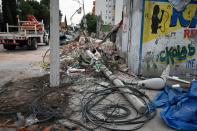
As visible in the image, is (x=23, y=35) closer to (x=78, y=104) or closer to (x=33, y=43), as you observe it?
(x=33, y=43)

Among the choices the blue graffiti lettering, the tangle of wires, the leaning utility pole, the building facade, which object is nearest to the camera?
the tangle of wires

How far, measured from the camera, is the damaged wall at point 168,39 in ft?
27.6

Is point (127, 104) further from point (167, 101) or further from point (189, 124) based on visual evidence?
point (189, 124)

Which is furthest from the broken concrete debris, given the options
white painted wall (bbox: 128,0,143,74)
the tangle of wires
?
white painted wall (bbox: 128,0,143,74)

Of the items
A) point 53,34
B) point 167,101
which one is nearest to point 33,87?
point 53,34

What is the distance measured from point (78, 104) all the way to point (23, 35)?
13301 millimetres

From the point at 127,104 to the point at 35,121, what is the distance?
87.6 inches

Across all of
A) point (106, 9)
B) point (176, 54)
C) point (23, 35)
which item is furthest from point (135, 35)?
point (106, 9)

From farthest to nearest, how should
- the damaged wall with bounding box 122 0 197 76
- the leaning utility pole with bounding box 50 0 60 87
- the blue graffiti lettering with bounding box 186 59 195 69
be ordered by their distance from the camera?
1. the blue graffiti lettering with bounding box 186 59 195 69
2. the damaged wall with bounding box 122 0 197 76
3. the leaning utility pole with bounding box 50 0 60 87

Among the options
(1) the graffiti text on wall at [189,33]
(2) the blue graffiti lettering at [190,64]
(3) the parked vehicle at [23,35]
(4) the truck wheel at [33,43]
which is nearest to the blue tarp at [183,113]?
(2) the blue graffiti lettering at [190,64]

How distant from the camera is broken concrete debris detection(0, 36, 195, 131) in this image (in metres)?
4.77

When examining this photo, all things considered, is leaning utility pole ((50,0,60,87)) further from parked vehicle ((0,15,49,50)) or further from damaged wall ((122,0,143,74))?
parked vehicle ((0,15,49,50))

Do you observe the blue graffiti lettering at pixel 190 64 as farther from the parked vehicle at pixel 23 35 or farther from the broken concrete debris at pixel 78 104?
the parked vehicle at pixel 23 35

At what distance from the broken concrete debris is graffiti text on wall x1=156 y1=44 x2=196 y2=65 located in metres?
0.62
